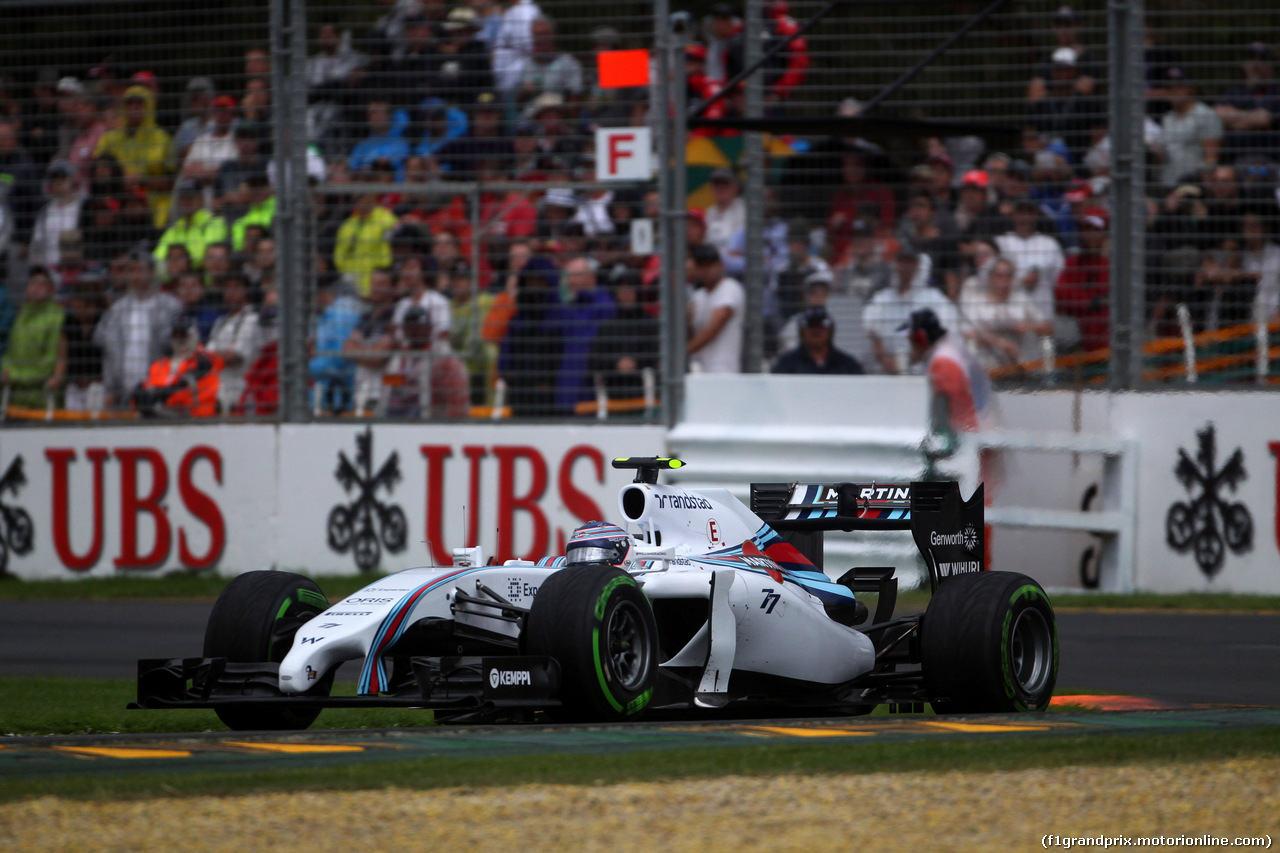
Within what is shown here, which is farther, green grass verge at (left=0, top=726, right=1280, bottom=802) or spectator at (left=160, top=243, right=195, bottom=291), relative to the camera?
spectator at (left=160, top=243, right=195, bottom=291)

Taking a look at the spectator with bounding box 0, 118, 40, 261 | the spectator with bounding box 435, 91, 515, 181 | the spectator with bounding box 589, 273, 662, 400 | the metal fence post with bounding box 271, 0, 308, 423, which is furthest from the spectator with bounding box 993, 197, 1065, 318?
the spectator with bounding box 0, 118, 40, 261

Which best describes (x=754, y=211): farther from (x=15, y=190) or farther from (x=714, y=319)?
(x=15, y=190)

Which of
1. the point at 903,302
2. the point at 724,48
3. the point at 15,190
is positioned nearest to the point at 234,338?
the point at 15,190

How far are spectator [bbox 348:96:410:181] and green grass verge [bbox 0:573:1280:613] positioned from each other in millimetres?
3006

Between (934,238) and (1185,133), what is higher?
(1185,133)

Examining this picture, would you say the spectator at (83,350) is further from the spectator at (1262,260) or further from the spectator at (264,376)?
the spectator at (1262,260)

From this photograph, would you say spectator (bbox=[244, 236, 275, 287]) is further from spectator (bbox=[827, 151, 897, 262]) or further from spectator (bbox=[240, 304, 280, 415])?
spectator (bbox=[827, 151, 897, 262])

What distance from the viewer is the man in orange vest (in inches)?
538

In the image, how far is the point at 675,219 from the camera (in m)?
12.6

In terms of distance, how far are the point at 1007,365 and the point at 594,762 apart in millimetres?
7471

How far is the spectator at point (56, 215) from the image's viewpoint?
14.1m

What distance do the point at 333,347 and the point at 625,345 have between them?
2.25m

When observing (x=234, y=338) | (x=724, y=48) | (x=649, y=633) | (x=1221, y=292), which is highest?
(x=724, y=48)

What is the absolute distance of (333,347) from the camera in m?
13.5
